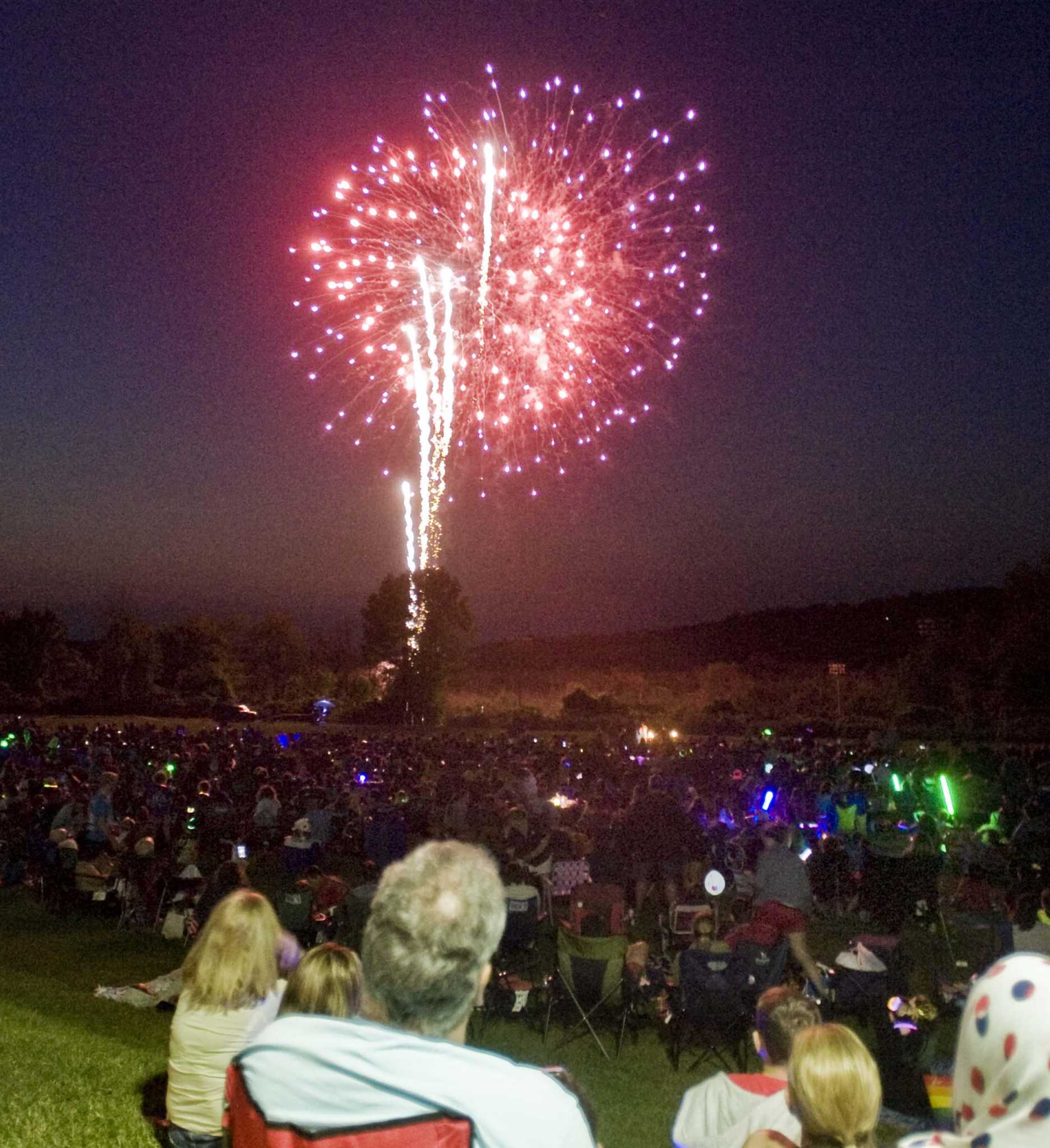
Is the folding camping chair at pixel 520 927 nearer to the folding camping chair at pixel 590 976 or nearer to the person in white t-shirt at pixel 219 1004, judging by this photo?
the folding camping chair at pixel 590 976

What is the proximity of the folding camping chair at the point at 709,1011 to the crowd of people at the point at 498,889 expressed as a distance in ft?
0.11

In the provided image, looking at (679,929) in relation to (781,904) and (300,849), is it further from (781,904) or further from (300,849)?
(300,849)

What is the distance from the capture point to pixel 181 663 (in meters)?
76.9

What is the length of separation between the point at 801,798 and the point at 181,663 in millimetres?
69025

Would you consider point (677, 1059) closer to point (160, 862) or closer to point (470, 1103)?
point (470, 1103)

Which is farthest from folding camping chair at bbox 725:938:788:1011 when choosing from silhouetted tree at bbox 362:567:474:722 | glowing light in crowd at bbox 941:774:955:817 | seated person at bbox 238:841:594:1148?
silhouetted tree at bbox 362:567:474:722

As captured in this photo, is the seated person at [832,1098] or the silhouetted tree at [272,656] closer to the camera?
the seated person at [832,1098]

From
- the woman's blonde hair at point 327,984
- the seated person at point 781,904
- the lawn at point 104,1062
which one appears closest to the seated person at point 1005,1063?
the woman's blonde hair at point 327,984

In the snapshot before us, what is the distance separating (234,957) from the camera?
377 centimetres

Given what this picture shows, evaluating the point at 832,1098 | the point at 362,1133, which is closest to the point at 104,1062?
the point at 832,1098

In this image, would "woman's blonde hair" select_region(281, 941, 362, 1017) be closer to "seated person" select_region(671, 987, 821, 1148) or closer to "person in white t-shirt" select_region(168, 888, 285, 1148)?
"person in white t-shirt" select_region(168, 888, 285, 1148)

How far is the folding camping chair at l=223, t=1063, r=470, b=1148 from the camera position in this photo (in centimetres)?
139

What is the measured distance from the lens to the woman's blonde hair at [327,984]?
3.44m

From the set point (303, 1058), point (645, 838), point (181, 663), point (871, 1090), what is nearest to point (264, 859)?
point (645, 838)
